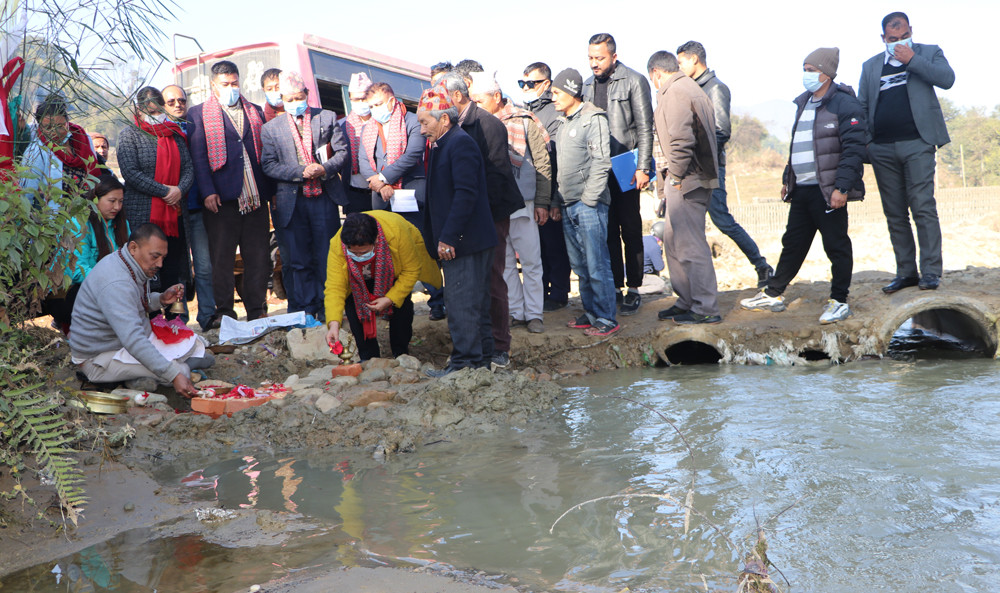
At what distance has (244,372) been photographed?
18.2ft

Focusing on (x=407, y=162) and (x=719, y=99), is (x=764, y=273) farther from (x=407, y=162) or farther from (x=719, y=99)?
(x=407, y=162)

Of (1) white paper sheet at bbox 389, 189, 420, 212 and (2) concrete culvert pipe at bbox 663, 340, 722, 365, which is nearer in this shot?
(1) white paper sheet at bbox 389, 189, 420, 212

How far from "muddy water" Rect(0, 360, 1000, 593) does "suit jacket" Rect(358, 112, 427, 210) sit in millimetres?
2606

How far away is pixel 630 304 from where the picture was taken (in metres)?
6.51

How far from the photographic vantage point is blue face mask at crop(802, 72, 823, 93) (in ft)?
18.2

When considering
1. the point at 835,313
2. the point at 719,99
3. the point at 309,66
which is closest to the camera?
the point at 835,313

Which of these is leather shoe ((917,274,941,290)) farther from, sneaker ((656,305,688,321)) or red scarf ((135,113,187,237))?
red scarf ((135,113,187,237))

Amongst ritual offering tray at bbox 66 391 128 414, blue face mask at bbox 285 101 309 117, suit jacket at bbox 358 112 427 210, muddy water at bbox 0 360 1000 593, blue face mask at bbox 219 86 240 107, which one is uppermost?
blue face mask at bbox 219 86 240 107

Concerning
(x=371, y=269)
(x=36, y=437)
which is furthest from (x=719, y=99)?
A: (x=36, y=437)

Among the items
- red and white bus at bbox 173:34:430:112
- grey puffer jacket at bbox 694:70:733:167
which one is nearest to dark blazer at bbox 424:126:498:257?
grey puffer jacket at bbox 694:70:733:167

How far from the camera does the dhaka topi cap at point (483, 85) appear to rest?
575cm

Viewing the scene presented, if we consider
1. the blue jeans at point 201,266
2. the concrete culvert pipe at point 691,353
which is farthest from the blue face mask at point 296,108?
the concrete culvert pipe at point 691,353

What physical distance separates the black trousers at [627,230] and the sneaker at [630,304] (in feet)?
0.28

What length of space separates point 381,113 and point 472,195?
2003 mm
